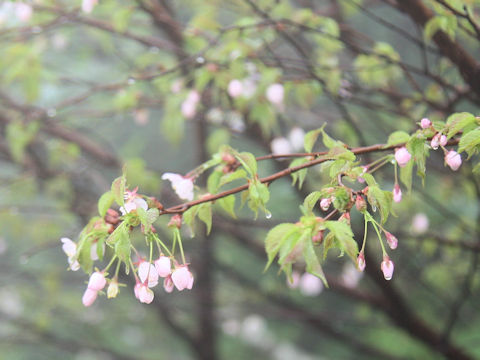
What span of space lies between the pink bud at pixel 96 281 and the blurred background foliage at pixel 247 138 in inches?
25.6

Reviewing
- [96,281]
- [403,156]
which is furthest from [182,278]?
[403,156]

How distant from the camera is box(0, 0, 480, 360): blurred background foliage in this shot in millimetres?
1649

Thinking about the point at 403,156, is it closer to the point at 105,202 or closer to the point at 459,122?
the point at 459,122

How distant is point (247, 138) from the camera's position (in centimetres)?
233

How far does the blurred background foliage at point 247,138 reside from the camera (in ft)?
5.41

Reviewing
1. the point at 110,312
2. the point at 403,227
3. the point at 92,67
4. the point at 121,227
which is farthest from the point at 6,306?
the point at 121,227

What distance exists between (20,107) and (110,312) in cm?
172

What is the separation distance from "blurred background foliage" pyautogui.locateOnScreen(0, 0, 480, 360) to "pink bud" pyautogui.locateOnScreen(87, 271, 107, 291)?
65 cm

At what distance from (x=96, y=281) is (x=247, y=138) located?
1531mm

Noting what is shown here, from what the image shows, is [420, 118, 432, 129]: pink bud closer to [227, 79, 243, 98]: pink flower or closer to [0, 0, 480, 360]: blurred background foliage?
[0, 0, 480, 360]: blurred background foliage

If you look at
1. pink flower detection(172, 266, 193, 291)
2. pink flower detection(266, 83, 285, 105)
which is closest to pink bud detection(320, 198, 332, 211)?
pink flower detection(172, 266, 193, 291)

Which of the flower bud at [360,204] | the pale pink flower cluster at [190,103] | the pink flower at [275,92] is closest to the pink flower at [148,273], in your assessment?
the flower bud at [360,204]

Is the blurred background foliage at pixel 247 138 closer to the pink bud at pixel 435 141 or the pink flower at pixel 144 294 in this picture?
the pink bud at pixel 435 141

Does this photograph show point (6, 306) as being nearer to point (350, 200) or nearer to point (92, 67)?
point (92, 67)
